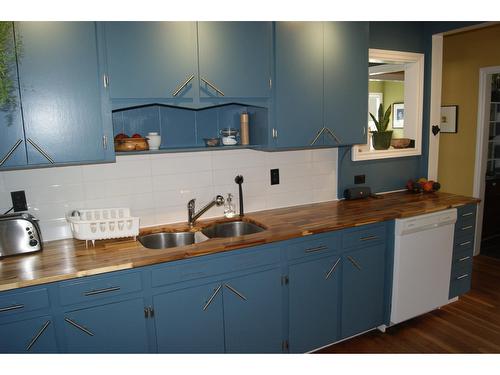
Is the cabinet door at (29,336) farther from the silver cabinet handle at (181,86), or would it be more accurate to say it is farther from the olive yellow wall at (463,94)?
the olive yellow wall at (463,94)

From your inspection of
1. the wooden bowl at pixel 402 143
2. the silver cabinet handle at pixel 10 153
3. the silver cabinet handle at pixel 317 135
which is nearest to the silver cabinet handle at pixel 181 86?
the silver cabinet handle at pixel 10 153

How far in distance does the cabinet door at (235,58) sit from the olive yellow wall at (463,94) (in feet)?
9.59

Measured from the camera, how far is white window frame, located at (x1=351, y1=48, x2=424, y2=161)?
3420 mm

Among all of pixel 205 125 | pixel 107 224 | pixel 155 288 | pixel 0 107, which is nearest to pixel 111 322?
pixel 155 288

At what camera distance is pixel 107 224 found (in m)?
2.28

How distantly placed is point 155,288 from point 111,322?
0.26 m

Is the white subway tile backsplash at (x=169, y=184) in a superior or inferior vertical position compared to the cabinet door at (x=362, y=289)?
superior

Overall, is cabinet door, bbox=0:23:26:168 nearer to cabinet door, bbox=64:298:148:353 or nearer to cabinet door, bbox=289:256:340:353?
cabinet door, bbox=64:298:148:353

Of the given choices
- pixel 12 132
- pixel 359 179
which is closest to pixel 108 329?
pixel 12 132

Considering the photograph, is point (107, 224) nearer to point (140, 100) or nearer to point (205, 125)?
point (140, 100)

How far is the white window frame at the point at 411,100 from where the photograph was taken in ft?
11.2

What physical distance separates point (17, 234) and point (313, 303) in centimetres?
179

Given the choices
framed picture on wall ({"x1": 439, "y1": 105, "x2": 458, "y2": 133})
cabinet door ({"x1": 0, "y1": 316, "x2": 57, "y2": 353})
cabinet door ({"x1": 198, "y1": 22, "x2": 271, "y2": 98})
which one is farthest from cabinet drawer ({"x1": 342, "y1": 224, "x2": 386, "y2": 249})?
framed picture on wall ({"x1": 439, "y1": 105, "x2": 458, "y2": 133})

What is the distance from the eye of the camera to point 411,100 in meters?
3.64
